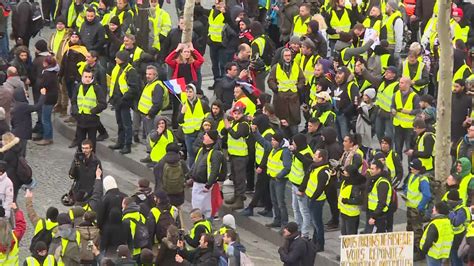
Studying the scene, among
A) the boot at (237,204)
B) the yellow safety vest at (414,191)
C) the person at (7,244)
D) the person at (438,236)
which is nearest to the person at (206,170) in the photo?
the boot at (237,204)

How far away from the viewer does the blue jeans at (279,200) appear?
2346 cm

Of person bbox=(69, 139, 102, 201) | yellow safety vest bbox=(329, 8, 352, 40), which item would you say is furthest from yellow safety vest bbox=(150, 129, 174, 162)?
yellow safety vest bbox=(329, 8, 352, 40)

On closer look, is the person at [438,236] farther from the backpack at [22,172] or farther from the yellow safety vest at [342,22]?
the yellow safety vest at [342,22]

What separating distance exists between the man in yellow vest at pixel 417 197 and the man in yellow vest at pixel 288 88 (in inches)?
153

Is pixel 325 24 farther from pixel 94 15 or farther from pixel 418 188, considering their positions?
pixel 418 188

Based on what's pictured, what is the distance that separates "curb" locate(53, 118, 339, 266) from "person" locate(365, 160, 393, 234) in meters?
1.01

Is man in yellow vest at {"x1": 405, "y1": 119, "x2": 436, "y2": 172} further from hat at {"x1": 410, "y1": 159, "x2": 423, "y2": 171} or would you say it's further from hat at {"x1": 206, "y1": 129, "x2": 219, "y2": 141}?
hat at {"x1": 206, "y1": 129, "x2": 219, "y2": 141}

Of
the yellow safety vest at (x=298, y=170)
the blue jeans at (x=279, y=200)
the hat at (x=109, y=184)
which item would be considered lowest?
the blue jeans at (x=279, y=200)

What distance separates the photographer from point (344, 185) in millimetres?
22172

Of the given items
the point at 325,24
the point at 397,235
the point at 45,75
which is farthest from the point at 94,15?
the point at 397,235

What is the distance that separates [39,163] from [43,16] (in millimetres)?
7788

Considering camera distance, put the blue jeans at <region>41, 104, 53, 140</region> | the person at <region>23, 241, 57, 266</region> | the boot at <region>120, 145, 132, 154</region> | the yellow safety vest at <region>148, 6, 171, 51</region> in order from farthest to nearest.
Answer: the yellow safety vest at <region>148, 6, 171, 51</region> < the blue jeans at <region>41, 104, 53, 140</region> < the boot at <region>120, 145, 132, 154</region> < the person at <region>23, 241, 57, 266</region>

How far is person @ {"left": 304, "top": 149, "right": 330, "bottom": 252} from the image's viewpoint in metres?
22.4

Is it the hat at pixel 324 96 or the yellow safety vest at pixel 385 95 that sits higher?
the hat at pixel 324 96
